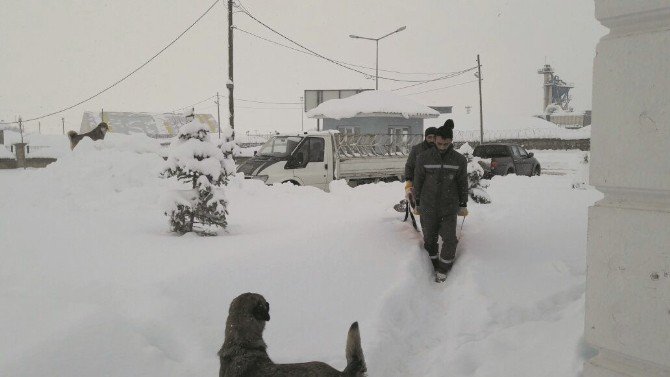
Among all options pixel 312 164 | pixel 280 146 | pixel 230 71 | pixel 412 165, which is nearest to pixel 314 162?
pixel 312 164

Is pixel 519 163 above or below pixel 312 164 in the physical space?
below

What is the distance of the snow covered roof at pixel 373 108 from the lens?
28.3 metres

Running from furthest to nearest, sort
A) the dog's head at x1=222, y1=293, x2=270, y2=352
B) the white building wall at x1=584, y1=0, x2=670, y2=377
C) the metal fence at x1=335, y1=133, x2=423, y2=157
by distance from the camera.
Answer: the metal fence at x1=335, y1=133, x2=423, y2=157 < the dog's head at x1=222, y1=293, x2=270, y2=352 < the white building wall at x1=584, y1=0, x2=670, y2=377

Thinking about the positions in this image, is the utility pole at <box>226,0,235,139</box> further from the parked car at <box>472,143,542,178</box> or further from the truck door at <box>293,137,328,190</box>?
the parked car at <box>472,143,542,178</box>

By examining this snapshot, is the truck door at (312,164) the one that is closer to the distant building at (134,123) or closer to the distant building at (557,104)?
the distant building at (134,123)

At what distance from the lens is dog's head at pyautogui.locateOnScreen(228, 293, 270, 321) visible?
2785mm

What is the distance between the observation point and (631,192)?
1.75 metres

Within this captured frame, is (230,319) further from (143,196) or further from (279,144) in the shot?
(279,144)

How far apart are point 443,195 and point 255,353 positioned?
380cm

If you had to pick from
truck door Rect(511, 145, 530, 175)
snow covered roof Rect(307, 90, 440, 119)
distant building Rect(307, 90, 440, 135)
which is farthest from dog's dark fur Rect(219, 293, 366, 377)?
snow covered roof Rect(307, 90, 440, 119)

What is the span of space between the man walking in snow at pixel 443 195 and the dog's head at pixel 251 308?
135 inches

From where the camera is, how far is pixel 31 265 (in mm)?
4789

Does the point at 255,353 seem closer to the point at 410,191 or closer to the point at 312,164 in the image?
the point at 410,191

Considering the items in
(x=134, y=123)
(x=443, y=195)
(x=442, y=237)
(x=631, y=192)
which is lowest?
(x=442, y=237)
